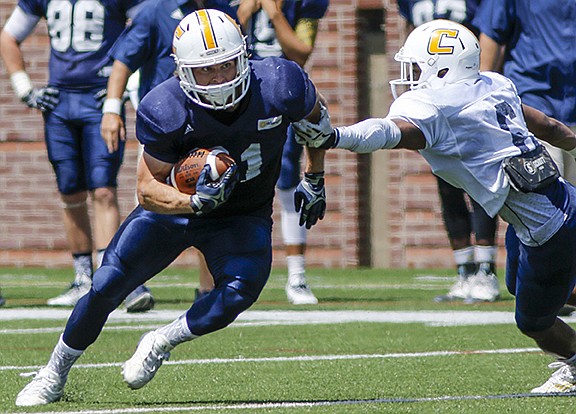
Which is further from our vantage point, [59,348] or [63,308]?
[63,308]

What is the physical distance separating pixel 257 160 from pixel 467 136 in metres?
0.69

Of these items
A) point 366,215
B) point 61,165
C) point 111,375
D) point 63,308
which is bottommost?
point 366,215

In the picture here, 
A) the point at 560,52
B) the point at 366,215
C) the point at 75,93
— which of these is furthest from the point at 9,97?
the point at 560,52

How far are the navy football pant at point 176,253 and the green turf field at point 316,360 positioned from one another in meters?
0.27

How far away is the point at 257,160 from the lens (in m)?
4.56

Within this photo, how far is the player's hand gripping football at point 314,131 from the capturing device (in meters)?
4.36

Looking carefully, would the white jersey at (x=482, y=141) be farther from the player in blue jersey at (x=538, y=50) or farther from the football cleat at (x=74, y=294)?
the football cleat at (x=74, y=294)

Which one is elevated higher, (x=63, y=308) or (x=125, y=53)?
(x=125, y=53)

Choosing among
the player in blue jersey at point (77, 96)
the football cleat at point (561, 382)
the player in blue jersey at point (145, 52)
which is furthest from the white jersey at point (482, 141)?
the player in blue jersey at point (77, 96)

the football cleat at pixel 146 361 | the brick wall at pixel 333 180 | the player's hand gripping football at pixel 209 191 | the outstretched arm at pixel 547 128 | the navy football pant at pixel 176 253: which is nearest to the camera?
the player's hand gripping football at pixel 209 191

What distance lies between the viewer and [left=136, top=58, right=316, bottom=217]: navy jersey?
4391 mm

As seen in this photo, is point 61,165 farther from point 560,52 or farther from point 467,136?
point 467,136

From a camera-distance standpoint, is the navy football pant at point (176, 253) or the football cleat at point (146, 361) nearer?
the football cleat at point (146, 361)

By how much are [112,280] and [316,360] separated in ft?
4.01
